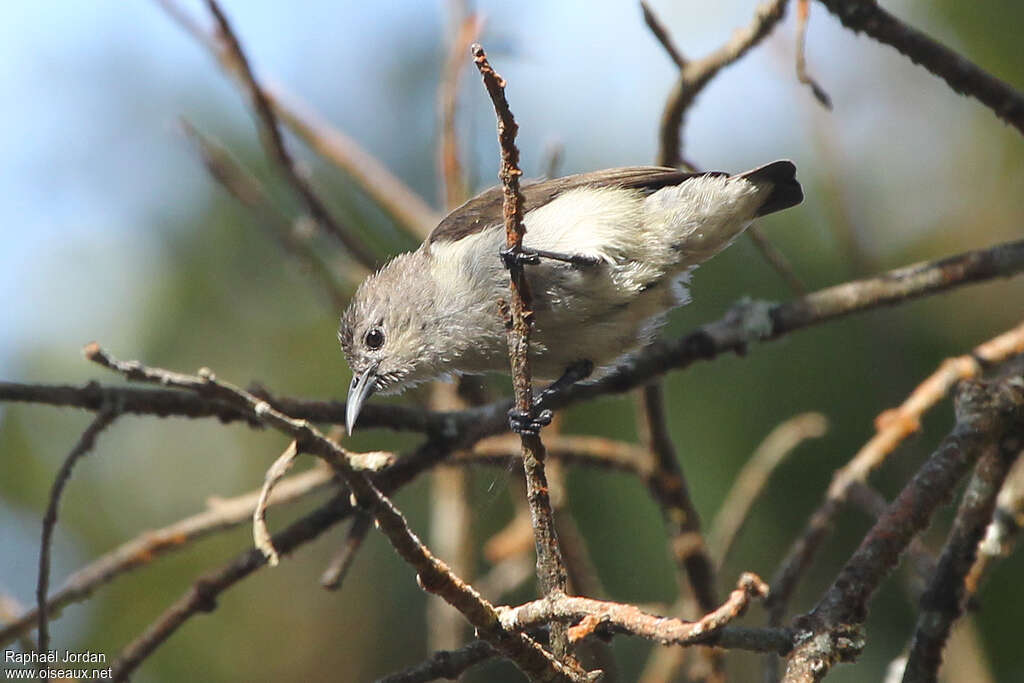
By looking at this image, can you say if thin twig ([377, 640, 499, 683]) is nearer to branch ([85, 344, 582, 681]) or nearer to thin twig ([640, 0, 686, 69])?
branch ([85, 344, 582, 681])

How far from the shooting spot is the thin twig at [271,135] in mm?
3449

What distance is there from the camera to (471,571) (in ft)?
12.4

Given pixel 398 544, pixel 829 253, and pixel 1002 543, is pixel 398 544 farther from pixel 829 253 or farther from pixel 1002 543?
pixel 829 253

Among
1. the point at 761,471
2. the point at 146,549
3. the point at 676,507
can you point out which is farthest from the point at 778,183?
the point at 146,549

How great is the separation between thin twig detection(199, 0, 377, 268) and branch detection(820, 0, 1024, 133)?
1892mm

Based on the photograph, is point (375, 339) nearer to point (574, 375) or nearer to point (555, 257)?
point (574, 375)

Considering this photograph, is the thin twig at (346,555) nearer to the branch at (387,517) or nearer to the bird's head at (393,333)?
the bird's head at (393,333)

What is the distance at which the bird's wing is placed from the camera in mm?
3453

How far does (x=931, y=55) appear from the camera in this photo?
277 centimetres

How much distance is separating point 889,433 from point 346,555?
1.64 meters

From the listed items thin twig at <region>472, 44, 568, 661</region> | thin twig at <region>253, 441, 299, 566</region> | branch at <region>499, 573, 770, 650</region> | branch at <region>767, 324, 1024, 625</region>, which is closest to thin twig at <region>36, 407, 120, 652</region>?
thin twig at <region>253, 441, 299, 566</region>

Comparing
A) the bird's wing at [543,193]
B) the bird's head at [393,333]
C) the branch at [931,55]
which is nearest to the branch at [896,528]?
the branch at [931,55]

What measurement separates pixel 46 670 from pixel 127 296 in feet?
12.4

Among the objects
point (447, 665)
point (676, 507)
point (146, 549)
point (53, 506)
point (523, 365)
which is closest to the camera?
point (447, 665)
